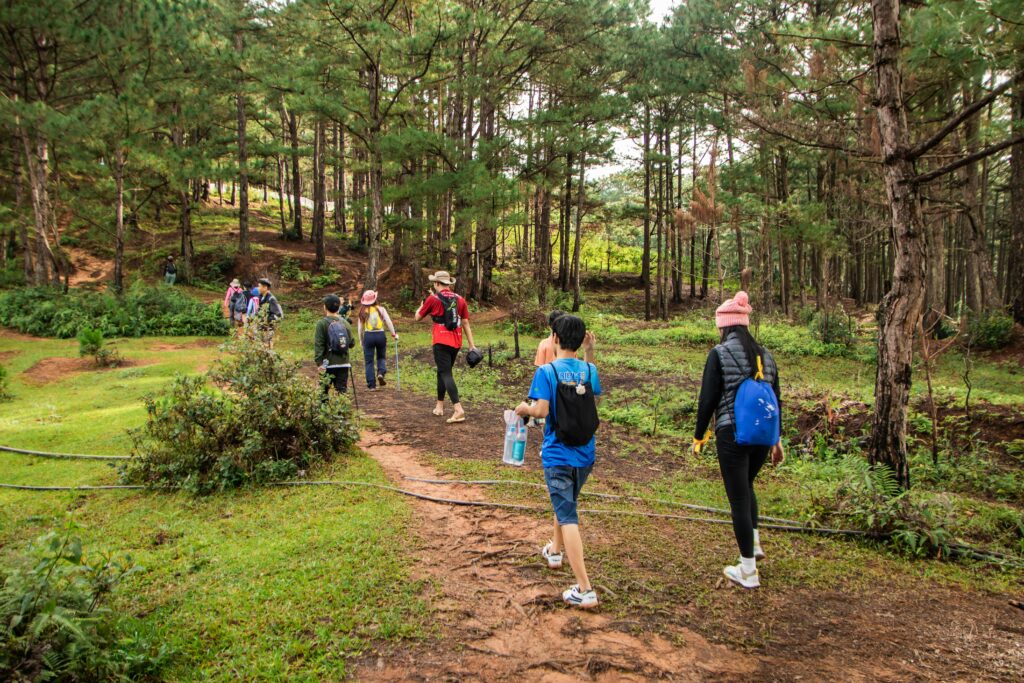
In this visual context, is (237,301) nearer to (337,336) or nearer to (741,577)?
(337,336)

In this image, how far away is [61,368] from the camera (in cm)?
1254

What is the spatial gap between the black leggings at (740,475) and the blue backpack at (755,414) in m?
0.08

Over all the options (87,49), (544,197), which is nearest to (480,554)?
(87,49)

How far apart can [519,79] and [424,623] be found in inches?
867

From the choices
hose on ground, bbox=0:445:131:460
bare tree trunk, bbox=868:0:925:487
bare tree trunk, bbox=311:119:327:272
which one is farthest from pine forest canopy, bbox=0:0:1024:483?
hose on ground, bbox=0:445:131:460

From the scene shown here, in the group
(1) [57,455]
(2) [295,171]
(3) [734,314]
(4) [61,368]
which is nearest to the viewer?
(3) [734,314]

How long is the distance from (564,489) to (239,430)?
3.91 m

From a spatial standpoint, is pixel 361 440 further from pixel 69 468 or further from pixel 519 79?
pixel 519 79

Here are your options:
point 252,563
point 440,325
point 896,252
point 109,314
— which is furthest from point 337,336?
point 109,314

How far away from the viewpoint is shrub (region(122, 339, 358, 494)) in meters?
5.55

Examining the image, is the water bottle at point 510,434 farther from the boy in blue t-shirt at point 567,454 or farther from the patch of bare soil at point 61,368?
the patch of bare soil at point 61,368

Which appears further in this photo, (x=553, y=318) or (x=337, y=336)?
(x=337, y=336)

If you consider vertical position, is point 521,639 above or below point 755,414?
below

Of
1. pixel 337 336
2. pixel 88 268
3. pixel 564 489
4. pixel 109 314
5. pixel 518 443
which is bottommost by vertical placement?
pixel 564 489
